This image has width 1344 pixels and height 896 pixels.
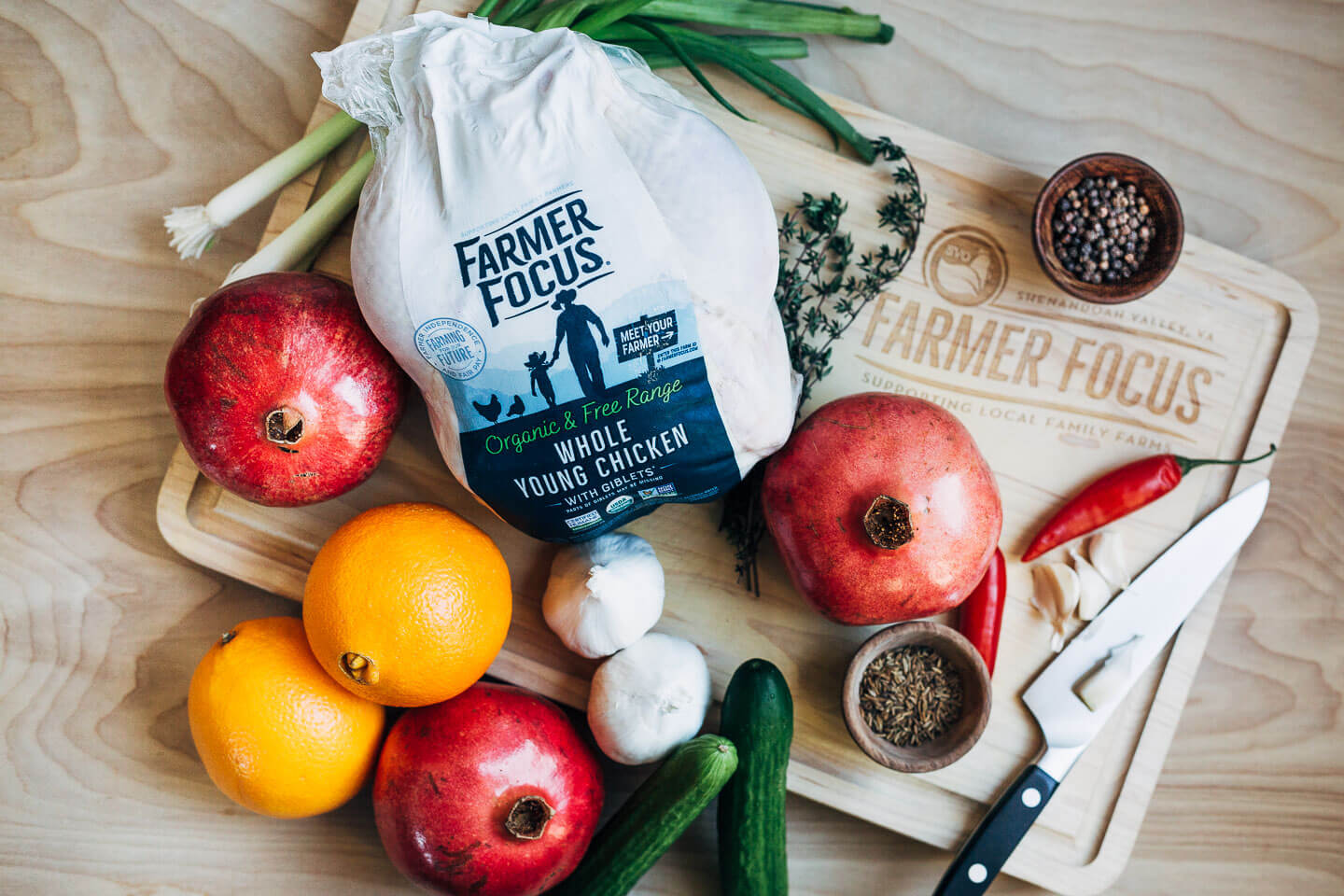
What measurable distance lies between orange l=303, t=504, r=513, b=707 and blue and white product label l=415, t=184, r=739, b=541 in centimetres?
12

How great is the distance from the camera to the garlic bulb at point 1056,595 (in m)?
1.04

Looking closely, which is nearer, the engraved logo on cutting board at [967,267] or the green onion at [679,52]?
the green onion at [679,52]

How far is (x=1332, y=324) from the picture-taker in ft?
3.74

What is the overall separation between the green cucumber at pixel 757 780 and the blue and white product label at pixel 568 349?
0.32 m

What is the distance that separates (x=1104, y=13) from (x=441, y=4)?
920mm

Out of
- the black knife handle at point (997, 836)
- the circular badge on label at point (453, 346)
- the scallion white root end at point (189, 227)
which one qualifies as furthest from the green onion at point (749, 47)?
the black knife handle at point (997, 836)

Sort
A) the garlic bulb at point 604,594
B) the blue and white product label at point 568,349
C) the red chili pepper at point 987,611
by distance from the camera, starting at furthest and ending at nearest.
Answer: the red chili pepper at point 987,611 < the garlic bulb at point 604,594 < the blue and white product label at point 568,349

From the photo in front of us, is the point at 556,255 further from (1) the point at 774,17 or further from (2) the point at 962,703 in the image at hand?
(2) the point at 962,703

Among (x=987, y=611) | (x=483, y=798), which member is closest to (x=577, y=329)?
(x=483, y=798)

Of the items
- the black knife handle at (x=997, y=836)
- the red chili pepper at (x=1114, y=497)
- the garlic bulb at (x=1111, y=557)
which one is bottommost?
the black knife handle at (x=997, y=836)

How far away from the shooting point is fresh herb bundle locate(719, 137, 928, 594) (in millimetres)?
1032

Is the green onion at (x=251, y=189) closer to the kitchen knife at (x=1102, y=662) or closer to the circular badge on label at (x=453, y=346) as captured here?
the circular badge on label at (x=453, y=346)

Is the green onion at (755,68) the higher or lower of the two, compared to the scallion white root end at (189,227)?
higher

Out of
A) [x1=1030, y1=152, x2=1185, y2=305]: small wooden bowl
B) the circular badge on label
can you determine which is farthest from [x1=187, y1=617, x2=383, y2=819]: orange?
[x1=1030, y1=152, x2=1185, y2=305]: small wooden bowl
